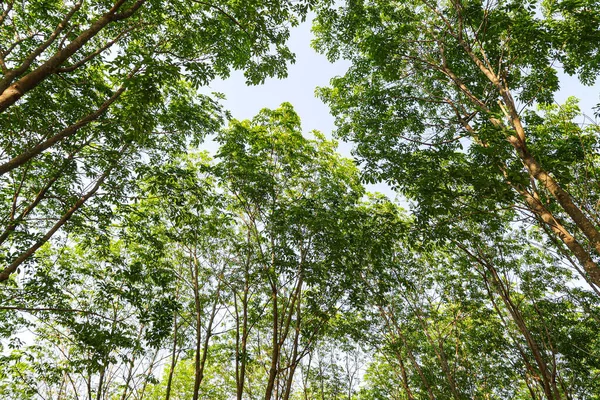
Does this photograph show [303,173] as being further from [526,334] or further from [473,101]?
[526,334]

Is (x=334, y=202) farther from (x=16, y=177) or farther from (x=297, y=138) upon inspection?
(x=16, y=177)

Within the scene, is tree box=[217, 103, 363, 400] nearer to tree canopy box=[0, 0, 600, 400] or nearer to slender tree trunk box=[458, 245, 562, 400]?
tree canopy box=[0, 0, 600, 400]

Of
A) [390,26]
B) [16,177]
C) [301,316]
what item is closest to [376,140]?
[390,26]

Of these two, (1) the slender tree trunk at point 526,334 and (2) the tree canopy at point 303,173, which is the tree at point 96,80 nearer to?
(2) the tree canopy at point 303,173

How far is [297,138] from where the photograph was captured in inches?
398

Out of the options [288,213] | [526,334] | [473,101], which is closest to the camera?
[473,101]

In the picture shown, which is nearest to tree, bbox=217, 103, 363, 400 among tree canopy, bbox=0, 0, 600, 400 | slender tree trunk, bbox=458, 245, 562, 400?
tree canopy, bbox=0, 0, 600, 400

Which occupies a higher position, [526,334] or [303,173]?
[303,173]

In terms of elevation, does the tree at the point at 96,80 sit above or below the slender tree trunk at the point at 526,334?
above

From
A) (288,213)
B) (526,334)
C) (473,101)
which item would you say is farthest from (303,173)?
(526,334)

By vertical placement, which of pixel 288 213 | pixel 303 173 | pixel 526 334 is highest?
pixel 303 173

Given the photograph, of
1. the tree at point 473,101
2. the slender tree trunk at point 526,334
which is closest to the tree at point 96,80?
the tree at point 473,101

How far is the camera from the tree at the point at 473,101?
5719 mm

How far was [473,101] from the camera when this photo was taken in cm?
667
